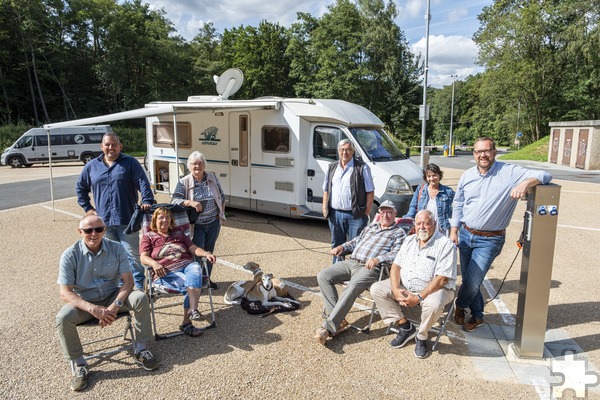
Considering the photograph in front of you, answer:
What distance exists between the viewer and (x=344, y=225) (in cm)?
501

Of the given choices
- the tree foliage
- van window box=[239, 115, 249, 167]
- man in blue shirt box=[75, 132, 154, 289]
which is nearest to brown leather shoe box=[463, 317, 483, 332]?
man in blue shirt box=[75, 132, 154, 289]

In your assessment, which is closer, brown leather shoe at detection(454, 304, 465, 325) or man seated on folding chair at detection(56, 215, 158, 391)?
man seated on folding chair at detection(56, 215, 158, 391)

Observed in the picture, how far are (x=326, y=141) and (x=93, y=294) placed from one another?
5162mm

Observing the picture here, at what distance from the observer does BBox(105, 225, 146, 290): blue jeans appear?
4.58 meters

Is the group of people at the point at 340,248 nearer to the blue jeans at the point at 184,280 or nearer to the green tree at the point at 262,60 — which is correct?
the blue jeans at the point at 184,280

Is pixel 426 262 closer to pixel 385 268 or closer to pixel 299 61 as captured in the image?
pixel 385 268

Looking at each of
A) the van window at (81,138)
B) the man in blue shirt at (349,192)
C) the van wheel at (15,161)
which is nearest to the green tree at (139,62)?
the van window at (81,138)

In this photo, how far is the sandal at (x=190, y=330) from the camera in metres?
3.91

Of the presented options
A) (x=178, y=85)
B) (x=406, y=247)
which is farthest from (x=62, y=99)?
(x=406, y=247)

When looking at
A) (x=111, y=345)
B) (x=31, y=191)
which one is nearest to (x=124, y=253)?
(x=111, y=345)

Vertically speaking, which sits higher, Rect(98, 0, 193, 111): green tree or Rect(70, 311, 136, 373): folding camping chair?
Rect(98, 0, 193, 111): green tree

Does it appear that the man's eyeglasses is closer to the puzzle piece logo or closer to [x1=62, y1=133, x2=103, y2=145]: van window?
the puzzle piece logo

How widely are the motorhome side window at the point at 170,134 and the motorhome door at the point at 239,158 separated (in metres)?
1.31

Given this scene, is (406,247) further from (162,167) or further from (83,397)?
(162,167)
